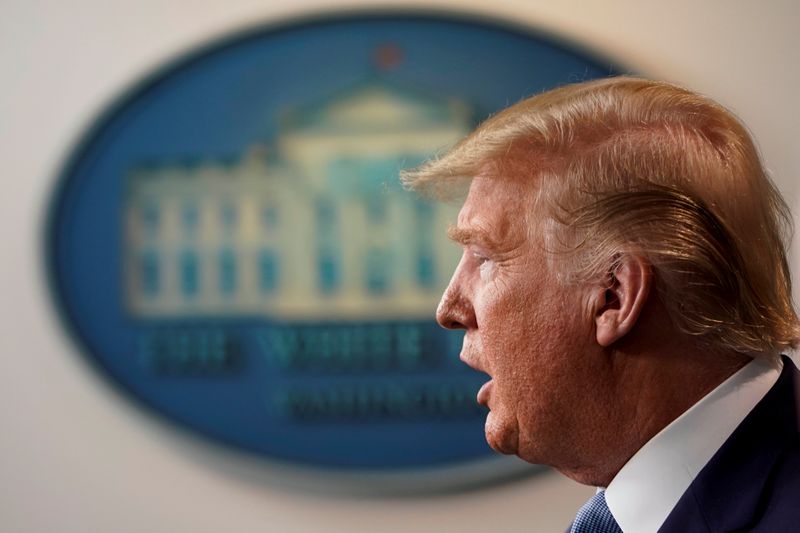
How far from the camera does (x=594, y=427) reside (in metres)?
0.78

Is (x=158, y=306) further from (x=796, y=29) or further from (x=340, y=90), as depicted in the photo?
(x=796, y=29)

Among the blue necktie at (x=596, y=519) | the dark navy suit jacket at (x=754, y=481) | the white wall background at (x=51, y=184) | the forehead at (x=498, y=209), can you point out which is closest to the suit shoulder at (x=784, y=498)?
the dark navy suit jacket at (x=754, y=481)

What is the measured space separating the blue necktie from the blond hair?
0.17 metres

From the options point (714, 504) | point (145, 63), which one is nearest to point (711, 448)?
point (714, 504)

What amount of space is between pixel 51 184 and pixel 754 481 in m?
1.50

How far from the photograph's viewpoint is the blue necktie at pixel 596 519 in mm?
829

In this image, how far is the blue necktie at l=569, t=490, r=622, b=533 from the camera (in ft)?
2.72

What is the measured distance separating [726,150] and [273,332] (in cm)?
121

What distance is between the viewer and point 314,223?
189cm

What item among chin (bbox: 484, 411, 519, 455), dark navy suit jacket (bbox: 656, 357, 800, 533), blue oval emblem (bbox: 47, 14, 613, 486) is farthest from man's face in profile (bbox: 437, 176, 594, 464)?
blue oval emblem (bbox: 47, 14, 613, 486)

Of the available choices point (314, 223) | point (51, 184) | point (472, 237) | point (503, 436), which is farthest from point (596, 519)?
point (51, 184)

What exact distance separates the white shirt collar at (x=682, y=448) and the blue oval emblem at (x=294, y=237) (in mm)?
1061

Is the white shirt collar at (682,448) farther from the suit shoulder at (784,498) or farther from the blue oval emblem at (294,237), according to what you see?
the blue oval emblem at (294,237)

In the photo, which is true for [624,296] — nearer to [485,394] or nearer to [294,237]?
[485,394]
